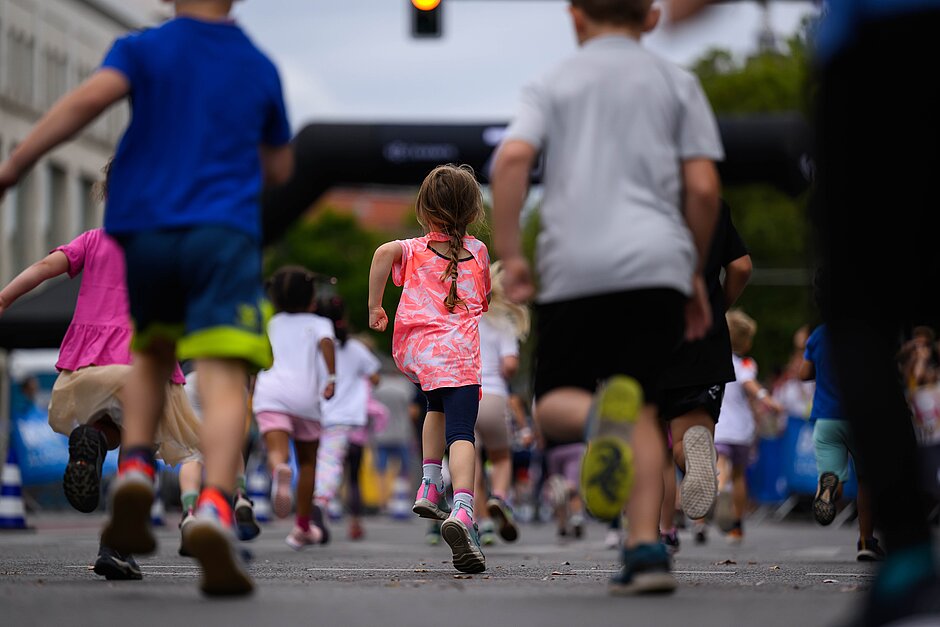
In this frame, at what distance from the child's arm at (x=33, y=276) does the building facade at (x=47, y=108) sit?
42893 mm

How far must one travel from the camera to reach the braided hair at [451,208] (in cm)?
837

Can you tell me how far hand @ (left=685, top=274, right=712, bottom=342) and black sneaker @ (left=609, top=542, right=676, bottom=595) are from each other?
0.74 meters

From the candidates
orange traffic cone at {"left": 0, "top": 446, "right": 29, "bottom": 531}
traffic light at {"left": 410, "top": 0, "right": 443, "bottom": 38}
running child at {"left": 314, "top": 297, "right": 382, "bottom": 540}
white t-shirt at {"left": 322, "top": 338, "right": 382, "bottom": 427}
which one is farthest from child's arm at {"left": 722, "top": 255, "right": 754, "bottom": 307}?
orange traffic cone at {"left": 0, "top": 446, "right": 29, "bottom": 531}

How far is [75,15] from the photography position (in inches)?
2354

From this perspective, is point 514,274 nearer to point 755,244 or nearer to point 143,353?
point 143,353

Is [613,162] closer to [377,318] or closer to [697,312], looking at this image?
[697,312]

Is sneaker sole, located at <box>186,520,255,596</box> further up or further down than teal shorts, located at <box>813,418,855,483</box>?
further down

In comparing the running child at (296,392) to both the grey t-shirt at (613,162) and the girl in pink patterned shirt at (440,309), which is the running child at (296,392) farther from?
the grey t-shirt at (613,162)

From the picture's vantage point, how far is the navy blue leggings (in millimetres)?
8117

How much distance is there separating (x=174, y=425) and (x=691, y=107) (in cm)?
388

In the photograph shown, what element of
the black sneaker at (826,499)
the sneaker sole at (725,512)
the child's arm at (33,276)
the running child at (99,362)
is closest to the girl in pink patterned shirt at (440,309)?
the running child at (99,362)

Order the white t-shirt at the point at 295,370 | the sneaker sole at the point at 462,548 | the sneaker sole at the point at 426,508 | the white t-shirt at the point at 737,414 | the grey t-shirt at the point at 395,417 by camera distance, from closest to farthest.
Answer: the sneaker sole at the point at 462,548, the sneaker sole at the point at 426,508, the white t-shirt at the point at 295,370, the white t-shirt at the point at 737,414, the grey t-shirt at the point at 395,417

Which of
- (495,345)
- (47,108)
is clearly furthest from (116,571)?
(47,108)

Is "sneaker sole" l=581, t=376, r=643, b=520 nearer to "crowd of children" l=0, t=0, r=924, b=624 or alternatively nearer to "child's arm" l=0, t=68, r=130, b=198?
"crowd of children" l=0, t=0, r=924, b=624
